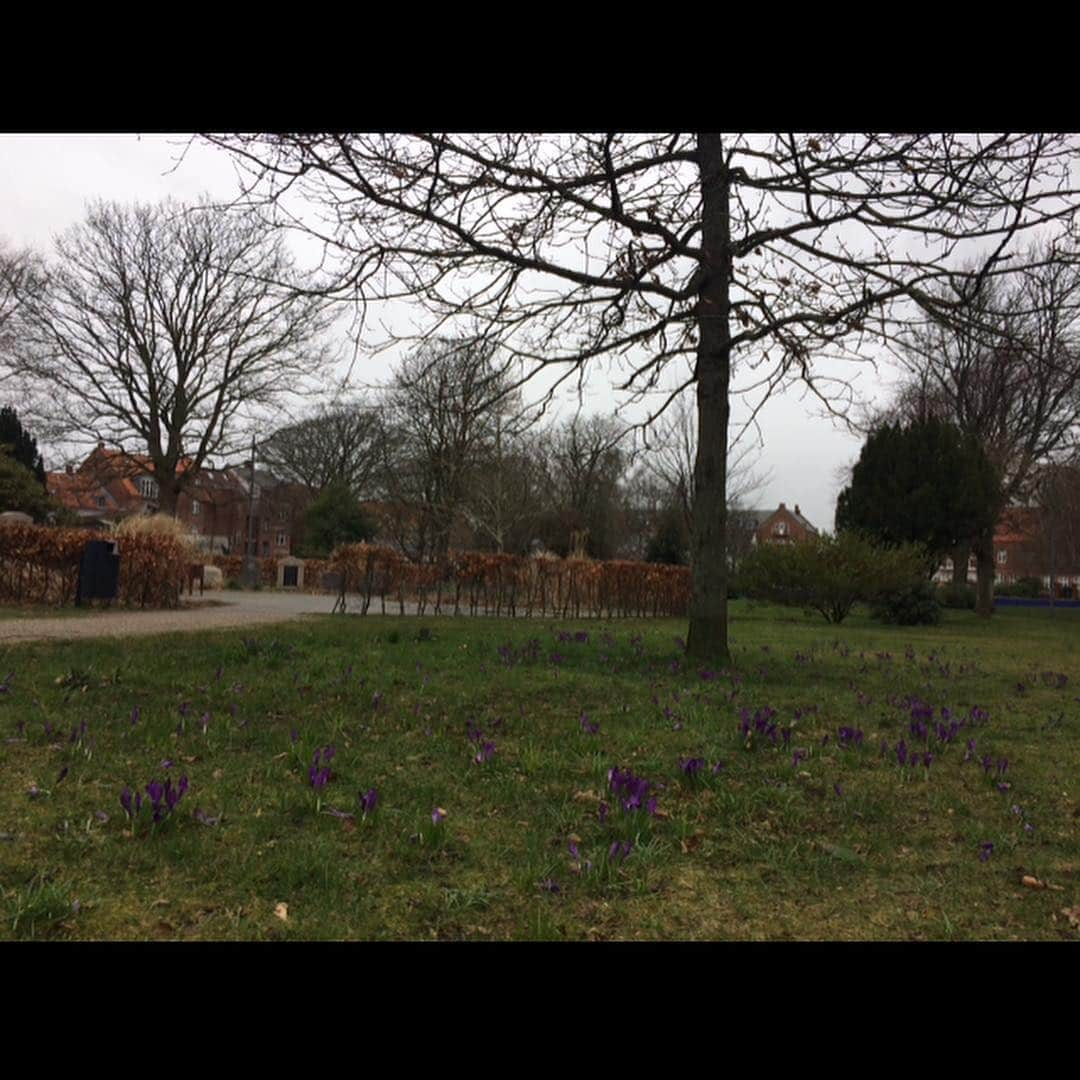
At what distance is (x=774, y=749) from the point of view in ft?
15.8

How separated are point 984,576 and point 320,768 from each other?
31559 mm

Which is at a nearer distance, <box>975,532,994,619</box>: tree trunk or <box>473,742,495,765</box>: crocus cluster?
<box>473,742,495,765</box>: crocus cluster

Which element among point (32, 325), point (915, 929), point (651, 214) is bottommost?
point (915, 929)

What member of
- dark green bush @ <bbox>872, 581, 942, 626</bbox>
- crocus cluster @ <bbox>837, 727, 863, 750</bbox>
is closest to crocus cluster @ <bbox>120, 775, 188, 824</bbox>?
crocus cluster @ <bbox>837, 727, 863, 750</bbox>

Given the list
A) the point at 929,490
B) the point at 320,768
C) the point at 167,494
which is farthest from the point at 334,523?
the point at 320,768

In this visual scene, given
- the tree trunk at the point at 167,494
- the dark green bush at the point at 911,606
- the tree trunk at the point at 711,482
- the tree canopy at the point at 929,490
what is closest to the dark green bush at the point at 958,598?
the tree canopy at the point at 929,490

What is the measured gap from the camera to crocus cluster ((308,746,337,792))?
3695 millimetres

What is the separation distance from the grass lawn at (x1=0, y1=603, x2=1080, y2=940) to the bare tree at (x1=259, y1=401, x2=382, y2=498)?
46452 millimetres

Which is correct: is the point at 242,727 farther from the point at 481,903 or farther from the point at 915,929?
the point at 915,929

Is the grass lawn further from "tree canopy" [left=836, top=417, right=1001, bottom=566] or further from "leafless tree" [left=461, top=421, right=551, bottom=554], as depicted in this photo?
"leafless tree" [left=461, top=421, right=551, bottom=554]

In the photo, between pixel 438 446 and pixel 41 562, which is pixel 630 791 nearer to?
pixel 41 562

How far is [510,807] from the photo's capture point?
12.4ft
